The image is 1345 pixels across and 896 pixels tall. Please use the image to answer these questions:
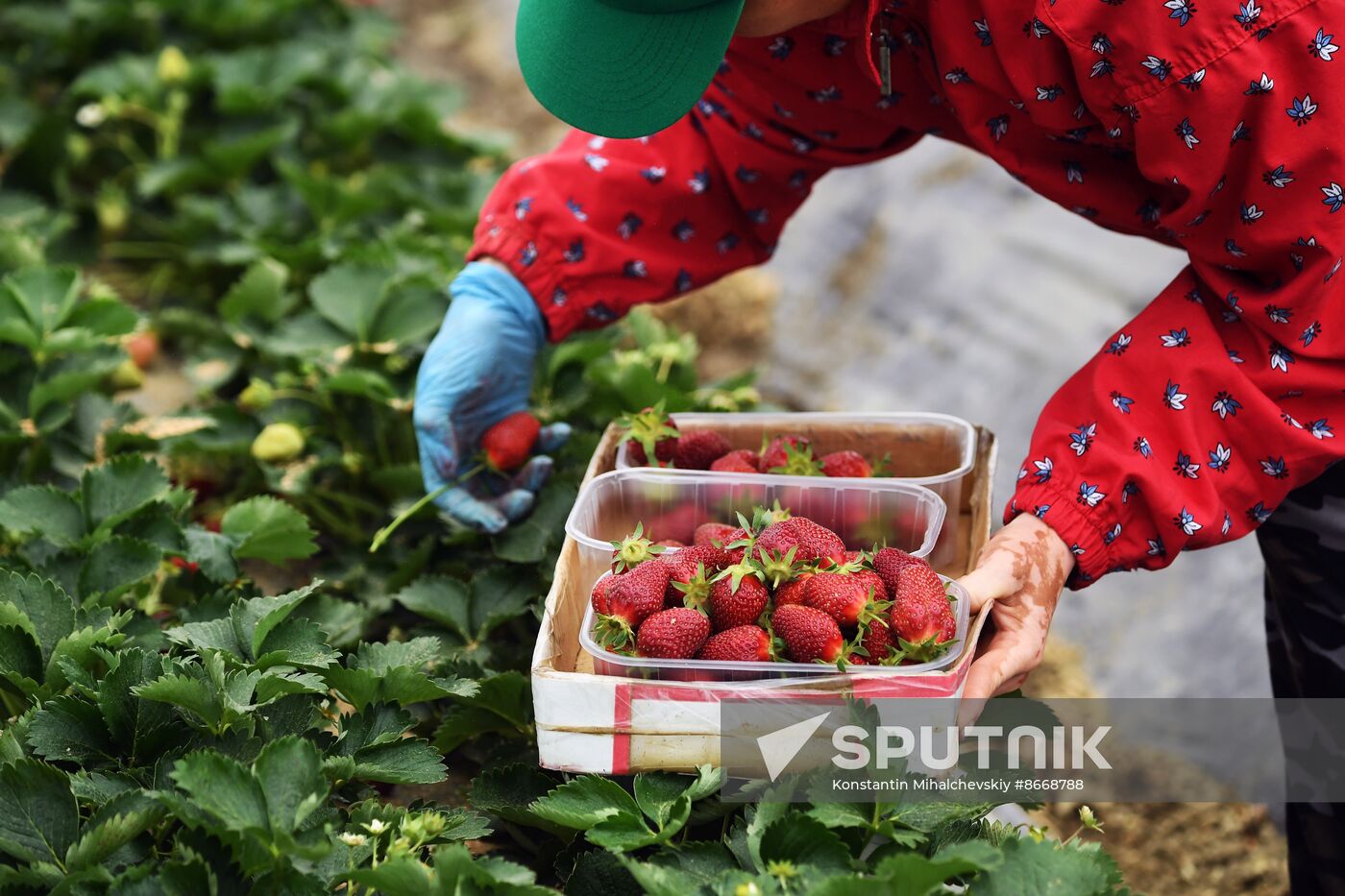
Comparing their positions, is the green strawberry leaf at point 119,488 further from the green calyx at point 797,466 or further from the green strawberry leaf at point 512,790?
the green calyx at point 797,466

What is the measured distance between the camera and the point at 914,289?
3451 millimetres

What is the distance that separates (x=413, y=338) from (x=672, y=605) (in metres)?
1.08

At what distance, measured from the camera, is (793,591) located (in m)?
1.37

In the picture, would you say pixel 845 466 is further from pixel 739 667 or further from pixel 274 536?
pixel 274 536

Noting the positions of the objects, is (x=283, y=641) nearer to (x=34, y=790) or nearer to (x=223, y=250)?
(x=34, y=790)

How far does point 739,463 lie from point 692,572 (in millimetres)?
315

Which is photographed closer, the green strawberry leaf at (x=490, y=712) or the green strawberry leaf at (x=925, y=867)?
the green strawberry leaf at (x=925, y=867)

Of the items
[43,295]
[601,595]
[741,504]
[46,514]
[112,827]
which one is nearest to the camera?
[112,827]

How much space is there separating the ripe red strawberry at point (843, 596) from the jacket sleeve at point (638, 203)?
2.49 feet

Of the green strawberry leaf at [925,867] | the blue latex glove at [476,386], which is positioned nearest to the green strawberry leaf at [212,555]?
the blue latex glove at [476,386]

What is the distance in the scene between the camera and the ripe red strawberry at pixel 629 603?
4.46 ft

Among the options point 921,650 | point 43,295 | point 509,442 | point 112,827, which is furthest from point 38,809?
point 43,295

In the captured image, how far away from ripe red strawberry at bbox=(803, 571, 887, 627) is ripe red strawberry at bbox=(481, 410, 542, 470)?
722 mm

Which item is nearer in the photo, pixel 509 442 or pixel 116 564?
pixel 116 564
